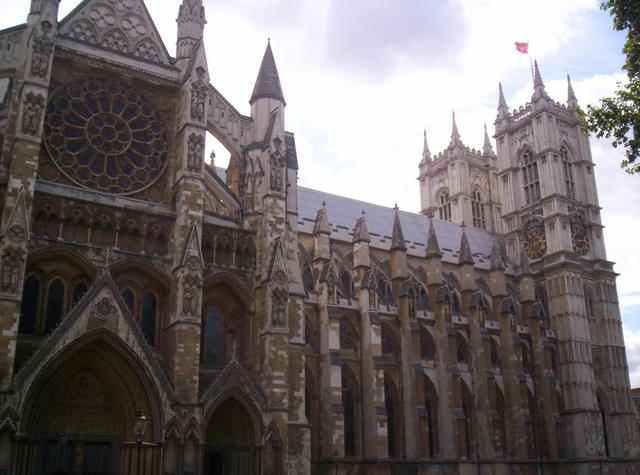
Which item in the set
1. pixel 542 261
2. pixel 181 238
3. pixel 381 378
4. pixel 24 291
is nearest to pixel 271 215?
pixel 181 238

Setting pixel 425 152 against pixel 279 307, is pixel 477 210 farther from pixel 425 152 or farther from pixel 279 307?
pixel 279 307

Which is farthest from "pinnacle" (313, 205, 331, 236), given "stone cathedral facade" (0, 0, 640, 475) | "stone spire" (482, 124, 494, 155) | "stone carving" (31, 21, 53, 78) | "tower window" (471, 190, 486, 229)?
"stone spire" (482, 124, 494, 155)

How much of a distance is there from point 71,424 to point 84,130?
11.3m

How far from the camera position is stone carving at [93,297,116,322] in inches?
919

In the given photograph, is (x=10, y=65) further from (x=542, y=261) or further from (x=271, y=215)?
(x=542, y=261)

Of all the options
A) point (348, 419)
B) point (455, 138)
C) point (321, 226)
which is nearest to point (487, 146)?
point (455, 138)

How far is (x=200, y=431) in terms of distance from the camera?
24219 millimetres

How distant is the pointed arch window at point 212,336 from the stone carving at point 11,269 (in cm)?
768

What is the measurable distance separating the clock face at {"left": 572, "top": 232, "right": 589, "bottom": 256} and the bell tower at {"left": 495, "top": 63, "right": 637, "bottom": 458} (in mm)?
87

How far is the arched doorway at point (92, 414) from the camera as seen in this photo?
74.3ft

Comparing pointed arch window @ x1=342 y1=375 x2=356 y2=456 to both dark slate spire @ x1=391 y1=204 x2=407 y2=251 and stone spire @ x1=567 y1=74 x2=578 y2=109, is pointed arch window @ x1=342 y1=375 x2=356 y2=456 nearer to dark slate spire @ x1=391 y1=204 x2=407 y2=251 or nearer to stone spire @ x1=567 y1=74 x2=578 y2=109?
dark slate spire @ x1=391 y1=204 x2=407 y2=251

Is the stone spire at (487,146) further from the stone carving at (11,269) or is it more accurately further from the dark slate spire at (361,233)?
the stone carving at (11,269)

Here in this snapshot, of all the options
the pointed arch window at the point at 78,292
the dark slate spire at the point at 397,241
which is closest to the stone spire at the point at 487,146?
the dark slate spire at the point at 397,241

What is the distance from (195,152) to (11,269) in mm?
8640
